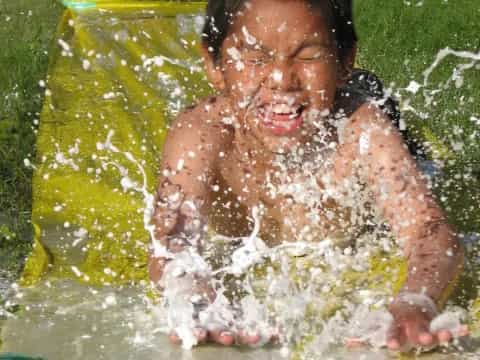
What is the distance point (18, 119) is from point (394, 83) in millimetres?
2174

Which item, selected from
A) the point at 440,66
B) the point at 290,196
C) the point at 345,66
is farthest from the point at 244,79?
the point at 440,66

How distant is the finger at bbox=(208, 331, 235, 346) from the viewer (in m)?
2.00

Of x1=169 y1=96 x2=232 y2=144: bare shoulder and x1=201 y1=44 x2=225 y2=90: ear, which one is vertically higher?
x1=201 y1=44 x2=225 y2=90: ear

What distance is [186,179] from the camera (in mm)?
2570

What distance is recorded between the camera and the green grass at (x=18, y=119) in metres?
2.98

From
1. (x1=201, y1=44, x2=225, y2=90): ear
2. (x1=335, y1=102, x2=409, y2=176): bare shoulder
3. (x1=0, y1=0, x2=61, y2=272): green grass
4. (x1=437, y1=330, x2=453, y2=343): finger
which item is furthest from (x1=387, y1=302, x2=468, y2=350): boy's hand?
(x1=0, y1=0, x2=61, y2=272): green grass

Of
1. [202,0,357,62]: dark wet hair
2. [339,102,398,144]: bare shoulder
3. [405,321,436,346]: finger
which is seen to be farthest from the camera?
[339,102,398,144]: bare shoulder

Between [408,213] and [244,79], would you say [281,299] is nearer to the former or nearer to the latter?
[408,213]

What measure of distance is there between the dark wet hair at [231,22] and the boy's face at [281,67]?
0.04 metres

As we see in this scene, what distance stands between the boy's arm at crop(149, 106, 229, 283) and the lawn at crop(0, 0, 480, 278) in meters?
0.59

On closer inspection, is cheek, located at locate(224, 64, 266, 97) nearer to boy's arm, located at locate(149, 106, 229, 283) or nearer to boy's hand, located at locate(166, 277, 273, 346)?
boy's arm, located at locate(149, 106, 229, 283)

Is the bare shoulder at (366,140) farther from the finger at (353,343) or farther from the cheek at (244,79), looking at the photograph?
the finger at (353,343)

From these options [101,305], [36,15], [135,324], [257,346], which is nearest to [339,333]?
[257,346]

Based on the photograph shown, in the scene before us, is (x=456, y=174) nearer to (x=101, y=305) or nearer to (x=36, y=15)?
(x=101, y=305)
